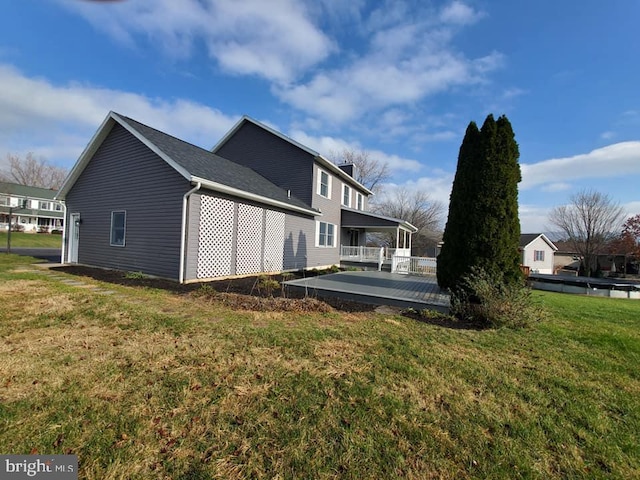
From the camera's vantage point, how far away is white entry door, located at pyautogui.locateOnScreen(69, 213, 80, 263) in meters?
12.1

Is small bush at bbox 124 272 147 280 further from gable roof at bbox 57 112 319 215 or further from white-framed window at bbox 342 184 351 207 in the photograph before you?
white-framed window at bbox 342 184 351 207

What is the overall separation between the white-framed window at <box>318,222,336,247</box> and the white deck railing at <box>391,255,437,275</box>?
4.23m

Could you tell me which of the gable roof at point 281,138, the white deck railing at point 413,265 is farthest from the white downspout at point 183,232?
the white deck railing at point 413,265

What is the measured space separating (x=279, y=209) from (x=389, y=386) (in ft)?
34.1

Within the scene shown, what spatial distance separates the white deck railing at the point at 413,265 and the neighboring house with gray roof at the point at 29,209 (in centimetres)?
4640

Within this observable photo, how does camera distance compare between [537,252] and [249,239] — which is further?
[537,252]

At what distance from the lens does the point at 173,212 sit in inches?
351

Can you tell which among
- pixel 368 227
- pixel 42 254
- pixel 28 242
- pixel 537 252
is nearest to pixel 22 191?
pixel 28 242

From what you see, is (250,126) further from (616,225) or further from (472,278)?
(616,225)

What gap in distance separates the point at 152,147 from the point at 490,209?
10049mm

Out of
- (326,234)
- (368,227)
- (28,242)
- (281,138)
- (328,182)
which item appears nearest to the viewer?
(281,138)

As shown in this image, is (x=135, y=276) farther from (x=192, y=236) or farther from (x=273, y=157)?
(x=273, y=157)

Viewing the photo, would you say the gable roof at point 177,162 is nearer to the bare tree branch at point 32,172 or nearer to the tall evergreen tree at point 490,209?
the tall evergreen tree at point 490,209

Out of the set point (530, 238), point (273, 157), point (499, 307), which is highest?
point (273, 157)
